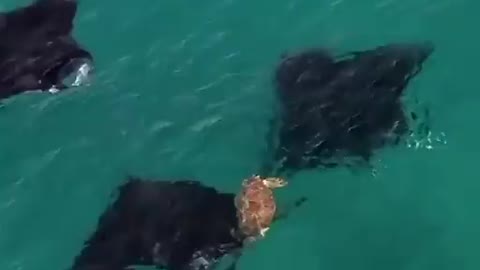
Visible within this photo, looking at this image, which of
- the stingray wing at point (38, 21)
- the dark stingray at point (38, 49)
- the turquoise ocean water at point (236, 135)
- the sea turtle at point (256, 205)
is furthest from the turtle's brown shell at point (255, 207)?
the stingray wing at point (38, 21)

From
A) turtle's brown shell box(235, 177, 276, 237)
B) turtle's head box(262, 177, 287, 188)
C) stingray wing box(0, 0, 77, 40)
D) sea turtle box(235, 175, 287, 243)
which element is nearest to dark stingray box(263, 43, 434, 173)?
turtle's head box(262, 177, 287, 188)

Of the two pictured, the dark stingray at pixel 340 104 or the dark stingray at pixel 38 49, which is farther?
the dark stingray at pixel 38 49

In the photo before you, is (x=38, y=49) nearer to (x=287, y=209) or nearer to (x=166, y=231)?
(x=166, y=231)

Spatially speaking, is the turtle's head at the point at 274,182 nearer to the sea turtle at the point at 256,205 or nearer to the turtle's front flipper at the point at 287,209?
the sea turtle at the point at 256,205

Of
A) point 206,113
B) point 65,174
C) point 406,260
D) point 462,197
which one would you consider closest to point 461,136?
point 462,197

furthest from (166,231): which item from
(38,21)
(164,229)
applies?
(38,21)

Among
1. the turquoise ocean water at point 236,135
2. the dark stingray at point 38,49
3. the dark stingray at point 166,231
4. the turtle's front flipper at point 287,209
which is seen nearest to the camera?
the dark stingray at point 166,231
